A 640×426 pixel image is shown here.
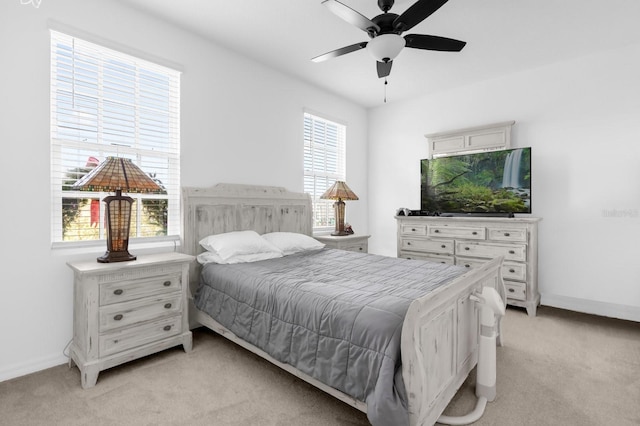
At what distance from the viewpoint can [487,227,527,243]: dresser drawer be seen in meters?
3.55

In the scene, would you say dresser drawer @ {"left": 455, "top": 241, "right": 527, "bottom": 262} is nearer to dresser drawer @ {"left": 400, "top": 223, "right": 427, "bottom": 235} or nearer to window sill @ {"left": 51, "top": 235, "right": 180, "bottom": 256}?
dresser drawer @ {"left": 400, "top": 223, "right": 427, "bottom": 235}

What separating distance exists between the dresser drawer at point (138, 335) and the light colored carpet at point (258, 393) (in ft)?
0.64

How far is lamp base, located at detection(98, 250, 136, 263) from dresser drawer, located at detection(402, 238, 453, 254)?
11.1ft

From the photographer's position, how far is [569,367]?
2.37 meters

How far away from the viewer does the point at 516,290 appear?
142 inches

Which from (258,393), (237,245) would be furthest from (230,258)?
(258,393)

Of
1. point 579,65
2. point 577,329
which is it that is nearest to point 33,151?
point 577,329

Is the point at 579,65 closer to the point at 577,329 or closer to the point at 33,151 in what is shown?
the point at 577,329

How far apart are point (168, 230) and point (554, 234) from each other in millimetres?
4458

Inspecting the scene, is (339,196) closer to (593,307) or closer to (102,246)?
(102,246)

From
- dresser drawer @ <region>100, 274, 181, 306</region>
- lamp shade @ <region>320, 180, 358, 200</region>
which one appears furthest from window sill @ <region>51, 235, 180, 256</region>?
lamp shade @ <region>320, 180, 358, 200</region>

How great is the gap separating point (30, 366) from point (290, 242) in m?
2.26

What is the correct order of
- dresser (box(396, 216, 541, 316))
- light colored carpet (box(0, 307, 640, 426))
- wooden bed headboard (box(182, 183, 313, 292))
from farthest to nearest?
dresser (box(396, 216, 541, 316)), wooden bed headboard (box(182, 183, 313, 292)), light colored carpet (box(0, 307, 640, 426))

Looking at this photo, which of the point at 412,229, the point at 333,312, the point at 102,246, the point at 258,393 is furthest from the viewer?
the point at 412,229
